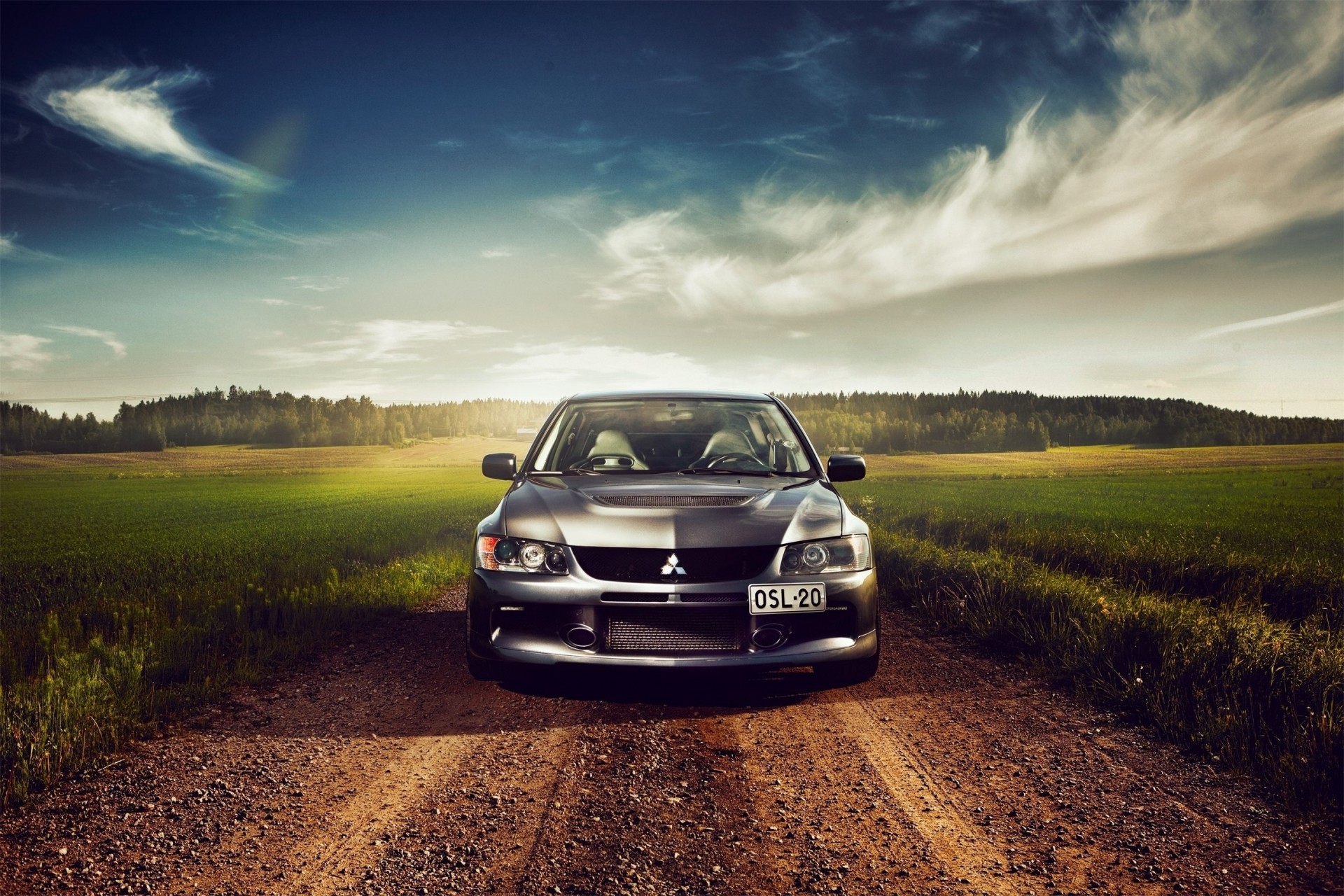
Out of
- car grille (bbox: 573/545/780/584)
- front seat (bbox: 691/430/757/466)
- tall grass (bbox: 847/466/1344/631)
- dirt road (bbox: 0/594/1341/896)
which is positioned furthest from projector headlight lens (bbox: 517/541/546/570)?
tall grass (bbox: 847/466/1344/631)

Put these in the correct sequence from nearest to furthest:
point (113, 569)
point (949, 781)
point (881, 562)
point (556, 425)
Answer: point (949, 781) → point (556, 425) → point (881, 562) → point (113, 569)

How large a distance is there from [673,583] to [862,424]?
113m

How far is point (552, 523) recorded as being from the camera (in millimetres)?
3672

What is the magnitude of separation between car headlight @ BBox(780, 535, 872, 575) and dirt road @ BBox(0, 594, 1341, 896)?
0.54m

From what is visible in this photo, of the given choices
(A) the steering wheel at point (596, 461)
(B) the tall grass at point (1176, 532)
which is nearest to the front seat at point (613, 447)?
(A) the steering wheel at point (596, 461)

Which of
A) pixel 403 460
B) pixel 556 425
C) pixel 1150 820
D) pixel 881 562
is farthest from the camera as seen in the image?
pixel 403 460

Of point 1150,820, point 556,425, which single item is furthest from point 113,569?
point 1150,820

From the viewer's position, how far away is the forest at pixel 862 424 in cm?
9381

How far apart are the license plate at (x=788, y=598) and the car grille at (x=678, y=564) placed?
92mm

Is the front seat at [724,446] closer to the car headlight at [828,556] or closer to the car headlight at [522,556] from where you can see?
the car headlight at [828,556]

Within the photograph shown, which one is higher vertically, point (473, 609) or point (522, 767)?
point (473, 609)

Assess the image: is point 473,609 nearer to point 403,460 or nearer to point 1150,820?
point 1150,820

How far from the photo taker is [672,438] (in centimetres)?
572

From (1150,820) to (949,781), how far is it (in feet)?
2.34
